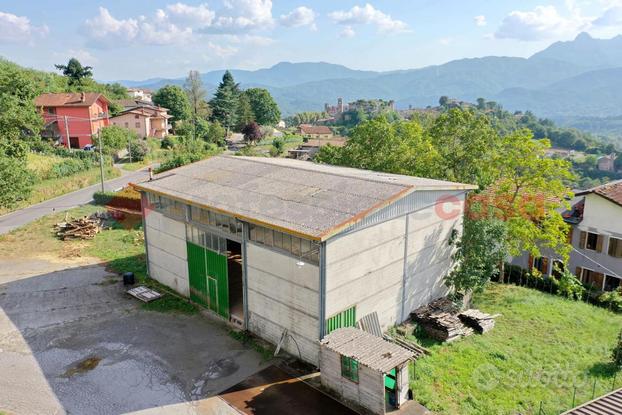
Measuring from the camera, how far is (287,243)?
561 inches

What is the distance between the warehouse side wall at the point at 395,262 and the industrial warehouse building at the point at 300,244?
40 mm

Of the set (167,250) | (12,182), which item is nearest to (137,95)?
(12,182)

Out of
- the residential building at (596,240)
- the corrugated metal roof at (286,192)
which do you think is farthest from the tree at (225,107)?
the residential building at (596,240)

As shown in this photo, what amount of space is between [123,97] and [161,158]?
1767 inches

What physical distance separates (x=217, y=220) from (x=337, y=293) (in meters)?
5.59

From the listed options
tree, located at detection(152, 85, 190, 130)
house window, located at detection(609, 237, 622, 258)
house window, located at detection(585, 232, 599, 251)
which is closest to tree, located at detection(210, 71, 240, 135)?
tree, located at detection(152, 85, 190, 130)

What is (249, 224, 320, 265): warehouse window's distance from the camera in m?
13.4

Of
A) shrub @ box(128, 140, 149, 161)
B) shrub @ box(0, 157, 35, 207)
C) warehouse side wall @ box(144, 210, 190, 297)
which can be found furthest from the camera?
shrub @ box(128, 140, 149, 161)

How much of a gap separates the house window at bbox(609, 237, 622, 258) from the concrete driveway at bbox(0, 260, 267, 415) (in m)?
20.4

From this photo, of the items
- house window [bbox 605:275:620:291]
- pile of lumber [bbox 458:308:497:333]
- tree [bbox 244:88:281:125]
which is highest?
tree [bbox 244:88:281:125]

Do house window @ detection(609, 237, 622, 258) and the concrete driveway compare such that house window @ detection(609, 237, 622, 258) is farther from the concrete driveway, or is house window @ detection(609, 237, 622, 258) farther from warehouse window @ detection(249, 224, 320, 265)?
the concrete driveway

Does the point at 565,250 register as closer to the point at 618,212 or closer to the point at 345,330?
the point at 618,212

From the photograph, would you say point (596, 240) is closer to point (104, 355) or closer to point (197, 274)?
point (197, 274)

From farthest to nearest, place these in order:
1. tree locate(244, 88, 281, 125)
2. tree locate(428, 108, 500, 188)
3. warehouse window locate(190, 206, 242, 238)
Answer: tree locate(244, 88, 281, 125)
tree locate(428, 108, 500, 188)
warehouse window locate(190, 206, 242, 238)
